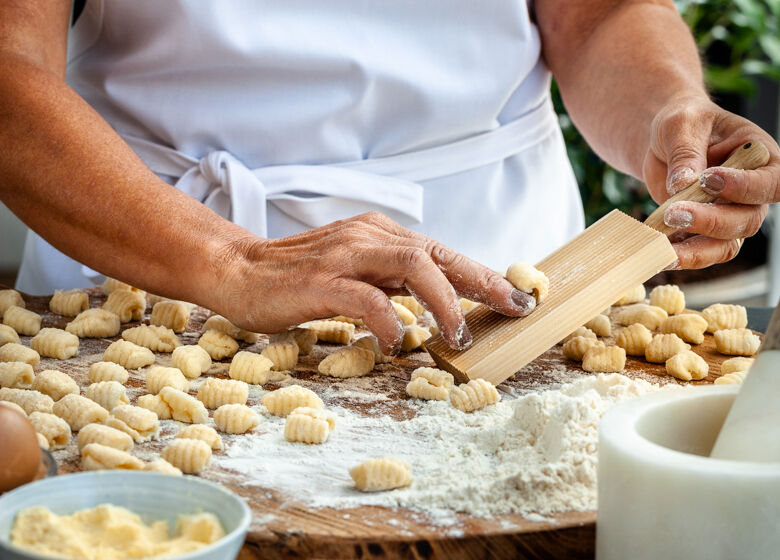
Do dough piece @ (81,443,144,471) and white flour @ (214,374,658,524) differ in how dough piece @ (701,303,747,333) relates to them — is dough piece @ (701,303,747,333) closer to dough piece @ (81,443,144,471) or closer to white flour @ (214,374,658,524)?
white flour @ (214,374,658,524)

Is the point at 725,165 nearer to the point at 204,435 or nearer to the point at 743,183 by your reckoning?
the point at 743,183

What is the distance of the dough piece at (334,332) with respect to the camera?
165 centimetres

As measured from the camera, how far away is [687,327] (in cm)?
165

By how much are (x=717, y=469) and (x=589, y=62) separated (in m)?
1.54

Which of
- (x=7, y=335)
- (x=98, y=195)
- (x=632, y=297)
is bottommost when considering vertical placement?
(x=632, y=297)

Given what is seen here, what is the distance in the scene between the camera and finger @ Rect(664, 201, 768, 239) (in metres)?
1.53

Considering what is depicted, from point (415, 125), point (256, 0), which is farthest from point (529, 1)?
point (256, 0)

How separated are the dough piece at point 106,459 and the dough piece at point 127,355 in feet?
1.38

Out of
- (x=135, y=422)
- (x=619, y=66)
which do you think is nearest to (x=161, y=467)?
(x=135, y=422)

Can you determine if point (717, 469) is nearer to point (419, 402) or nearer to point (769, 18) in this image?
point (419, 402)

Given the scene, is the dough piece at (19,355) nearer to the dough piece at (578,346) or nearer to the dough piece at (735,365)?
the dough piece at (578,346)

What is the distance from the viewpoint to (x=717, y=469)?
79 centimetres

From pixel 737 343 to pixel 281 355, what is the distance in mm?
776

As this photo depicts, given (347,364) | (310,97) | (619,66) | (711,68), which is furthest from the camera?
(711,68)
